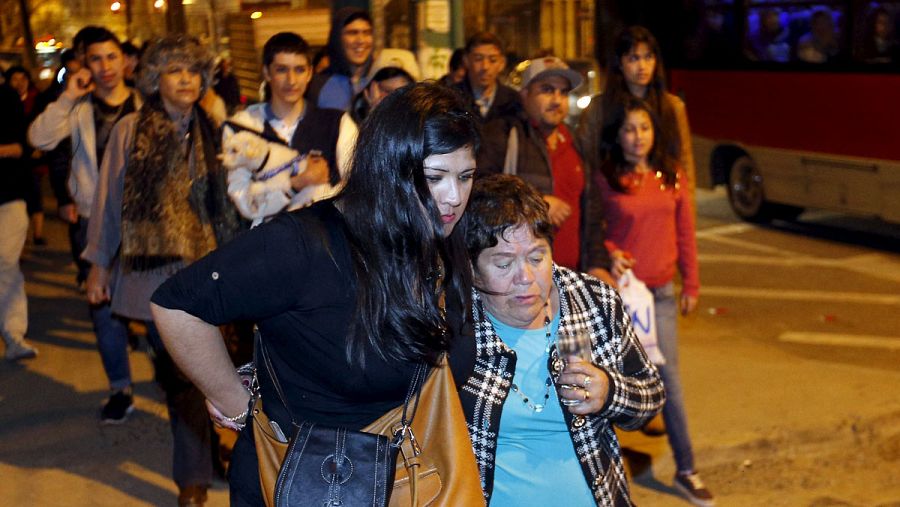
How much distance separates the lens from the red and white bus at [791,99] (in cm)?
1143

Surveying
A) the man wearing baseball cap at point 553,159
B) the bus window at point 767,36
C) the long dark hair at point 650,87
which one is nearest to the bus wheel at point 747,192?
the bus window at point 767,36

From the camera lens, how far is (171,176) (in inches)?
186

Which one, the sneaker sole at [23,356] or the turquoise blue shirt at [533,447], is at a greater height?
the turquoise blue shirt at [533,447]

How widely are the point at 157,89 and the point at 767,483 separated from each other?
342cm

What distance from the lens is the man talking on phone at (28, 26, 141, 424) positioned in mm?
5910

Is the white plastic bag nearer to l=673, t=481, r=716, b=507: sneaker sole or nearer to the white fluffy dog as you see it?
l=673, t=481, r=716, b=507: sneaker sole

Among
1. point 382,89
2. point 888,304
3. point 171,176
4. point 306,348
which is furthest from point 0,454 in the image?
point 888,304

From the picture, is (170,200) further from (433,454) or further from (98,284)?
(433,454)

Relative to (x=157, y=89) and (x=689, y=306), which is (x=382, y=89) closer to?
(x=157, y=89)

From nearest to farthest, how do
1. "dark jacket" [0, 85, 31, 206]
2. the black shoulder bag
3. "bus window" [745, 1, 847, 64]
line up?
the black shoulder bag → "dark jacket" [0, 85, 31, 206] → "bus window" [745, 1, 847, 64]

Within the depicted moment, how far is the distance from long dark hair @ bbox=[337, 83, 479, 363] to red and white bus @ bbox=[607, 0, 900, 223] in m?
9.40

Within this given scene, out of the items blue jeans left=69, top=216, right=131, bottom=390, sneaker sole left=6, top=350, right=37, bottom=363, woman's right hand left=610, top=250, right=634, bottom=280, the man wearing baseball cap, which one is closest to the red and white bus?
the man wearing baseball cap

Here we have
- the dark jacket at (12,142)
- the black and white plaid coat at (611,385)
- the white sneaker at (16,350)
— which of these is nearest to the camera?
the black and white plaid coat at (611,385)

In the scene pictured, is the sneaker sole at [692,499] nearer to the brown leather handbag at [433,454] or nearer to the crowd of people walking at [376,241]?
the crowd of people walking at [376,241]
